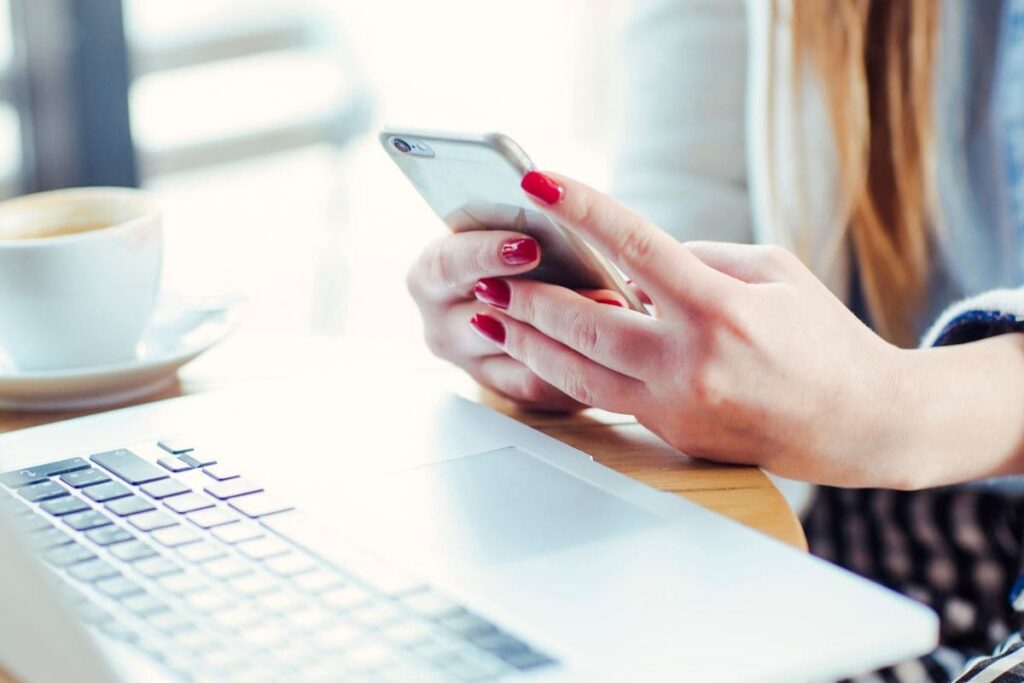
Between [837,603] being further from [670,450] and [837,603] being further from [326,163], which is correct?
[326,163]

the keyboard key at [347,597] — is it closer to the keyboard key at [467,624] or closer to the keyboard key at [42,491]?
the keyboard key at [467,624]

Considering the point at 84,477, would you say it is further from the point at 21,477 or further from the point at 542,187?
the point at 542,187

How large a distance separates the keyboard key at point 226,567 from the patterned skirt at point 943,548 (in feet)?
1.46

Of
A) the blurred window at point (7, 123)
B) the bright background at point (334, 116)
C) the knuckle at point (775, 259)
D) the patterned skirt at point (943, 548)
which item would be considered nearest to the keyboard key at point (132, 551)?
the knuckle at point (775, 259)

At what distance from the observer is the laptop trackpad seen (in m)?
0.45

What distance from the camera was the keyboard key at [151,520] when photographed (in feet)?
1.53

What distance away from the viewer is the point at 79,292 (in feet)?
2.15

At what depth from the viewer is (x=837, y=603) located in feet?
1.31

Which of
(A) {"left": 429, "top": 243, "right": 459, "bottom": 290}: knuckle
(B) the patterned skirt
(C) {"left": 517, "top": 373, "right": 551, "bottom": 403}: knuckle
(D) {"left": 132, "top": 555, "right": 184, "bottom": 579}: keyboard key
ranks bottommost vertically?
(B) the patterned skirt

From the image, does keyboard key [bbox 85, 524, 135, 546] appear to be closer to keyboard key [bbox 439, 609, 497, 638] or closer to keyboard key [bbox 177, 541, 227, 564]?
keyboard key [bbox 177, 541, 227, 564]

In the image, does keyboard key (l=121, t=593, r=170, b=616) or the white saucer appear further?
the white saucer

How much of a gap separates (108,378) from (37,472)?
0.45ft

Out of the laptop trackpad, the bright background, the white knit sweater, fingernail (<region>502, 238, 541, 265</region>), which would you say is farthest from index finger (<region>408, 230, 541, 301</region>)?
the bright background

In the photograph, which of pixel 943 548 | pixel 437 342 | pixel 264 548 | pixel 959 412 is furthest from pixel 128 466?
pixel 943 548
